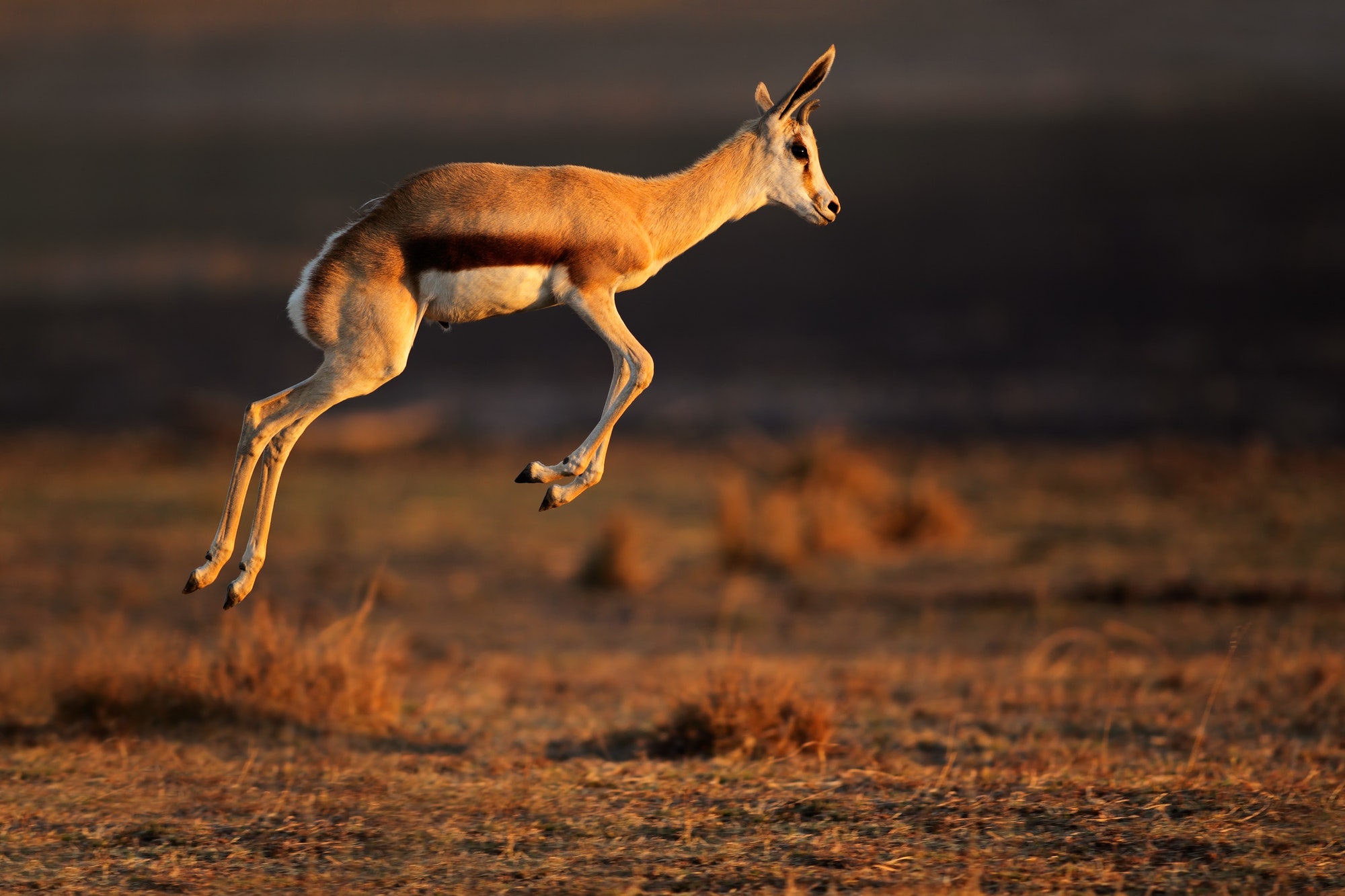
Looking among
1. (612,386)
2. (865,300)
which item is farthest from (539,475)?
(865,300)

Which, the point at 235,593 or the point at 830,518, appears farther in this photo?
the point at 830,518

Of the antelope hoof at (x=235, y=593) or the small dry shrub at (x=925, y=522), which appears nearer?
the antelope hoof at (x=235, y=593)

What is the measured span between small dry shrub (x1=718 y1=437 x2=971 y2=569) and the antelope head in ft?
51.4

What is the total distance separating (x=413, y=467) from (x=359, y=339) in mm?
28823

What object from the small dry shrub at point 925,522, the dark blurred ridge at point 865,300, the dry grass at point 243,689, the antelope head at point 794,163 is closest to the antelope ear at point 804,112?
the antelope head at point 794,163

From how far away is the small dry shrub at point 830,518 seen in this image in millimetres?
24875

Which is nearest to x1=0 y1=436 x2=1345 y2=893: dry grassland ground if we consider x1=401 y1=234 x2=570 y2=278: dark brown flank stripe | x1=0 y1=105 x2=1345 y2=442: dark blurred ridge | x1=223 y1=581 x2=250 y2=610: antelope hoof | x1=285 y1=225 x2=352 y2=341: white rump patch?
x1=223 y1=581 x2=250 y2=610: antelope hoof

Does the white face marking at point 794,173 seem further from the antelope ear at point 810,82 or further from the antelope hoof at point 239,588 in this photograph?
the antelope hoof at point 239,588

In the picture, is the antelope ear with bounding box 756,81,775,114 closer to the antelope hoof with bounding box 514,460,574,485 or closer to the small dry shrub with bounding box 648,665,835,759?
the antelope hoof with bounding box 514,460,574,485

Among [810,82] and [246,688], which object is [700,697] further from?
[810,82]

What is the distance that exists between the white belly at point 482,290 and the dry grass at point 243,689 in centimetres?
438

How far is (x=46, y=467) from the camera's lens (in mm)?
37031

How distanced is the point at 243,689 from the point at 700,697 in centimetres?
396

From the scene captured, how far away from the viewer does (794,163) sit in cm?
921
